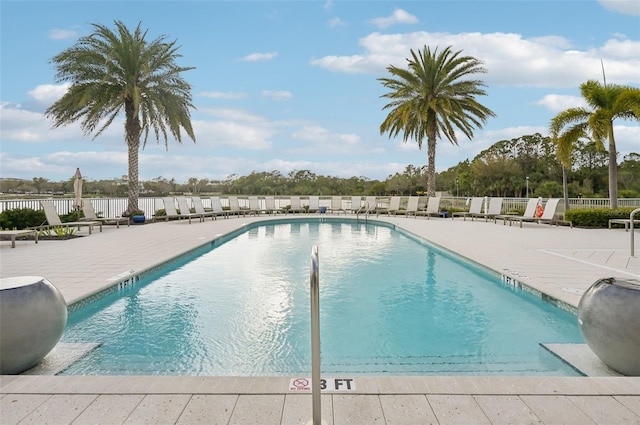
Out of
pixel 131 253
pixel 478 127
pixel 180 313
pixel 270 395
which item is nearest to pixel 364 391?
pixel 270 395

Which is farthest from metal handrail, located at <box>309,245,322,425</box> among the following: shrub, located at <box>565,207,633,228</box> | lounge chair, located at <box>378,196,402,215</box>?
lounge chair, located at <box>378,196,402,215</box>

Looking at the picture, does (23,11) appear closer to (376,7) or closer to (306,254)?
(306,254)

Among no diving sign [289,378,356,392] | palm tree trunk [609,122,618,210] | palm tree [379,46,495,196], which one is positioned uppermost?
palm tree [379,46,495,196]

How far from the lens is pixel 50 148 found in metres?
17.7

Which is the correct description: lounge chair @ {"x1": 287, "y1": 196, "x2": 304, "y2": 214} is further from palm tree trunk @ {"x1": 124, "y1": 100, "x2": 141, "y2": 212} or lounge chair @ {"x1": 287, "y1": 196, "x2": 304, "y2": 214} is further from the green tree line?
the green tree line

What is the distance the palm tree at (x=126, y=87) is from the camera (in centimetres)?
1450

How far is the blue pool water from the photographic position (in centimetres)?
342

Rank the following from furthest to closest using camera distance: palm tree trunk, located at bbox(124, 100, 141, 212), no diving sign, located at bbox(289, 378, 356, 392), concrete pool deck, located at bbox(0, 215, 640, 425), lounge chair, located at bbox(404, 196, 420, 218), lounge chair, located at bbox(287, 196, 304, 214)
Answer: lounge chair, located at bbox(287, 196, 304, 214) < lounge chair, located at bbox(404, 196, 420, 218) < palm tree trunk, located at bbox(124, 100, 141, 212) < no diving sign, located at bbox(289, 378, 356, 392) < concrete pool deck, located at bbox(0, 215, 640, 425)

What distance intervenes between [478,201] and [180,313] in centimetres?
1427

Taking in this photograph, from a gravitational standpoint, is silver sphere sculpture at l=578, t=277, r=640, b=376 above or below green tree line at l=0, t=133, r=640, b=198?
below

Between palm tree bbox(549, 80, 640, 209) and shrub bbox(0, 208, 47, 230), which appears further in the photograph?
palm tree bbox(549, 80, 640, 209)

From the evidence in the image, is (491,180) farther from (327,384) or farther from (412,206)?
(327,384)

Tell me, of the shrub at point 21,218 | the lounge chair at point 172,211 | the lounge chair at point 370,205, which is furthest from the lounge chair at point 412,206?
the shrub at point 21,218

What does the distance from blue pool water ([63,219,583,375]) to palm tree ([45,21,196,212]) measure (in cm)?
1027
